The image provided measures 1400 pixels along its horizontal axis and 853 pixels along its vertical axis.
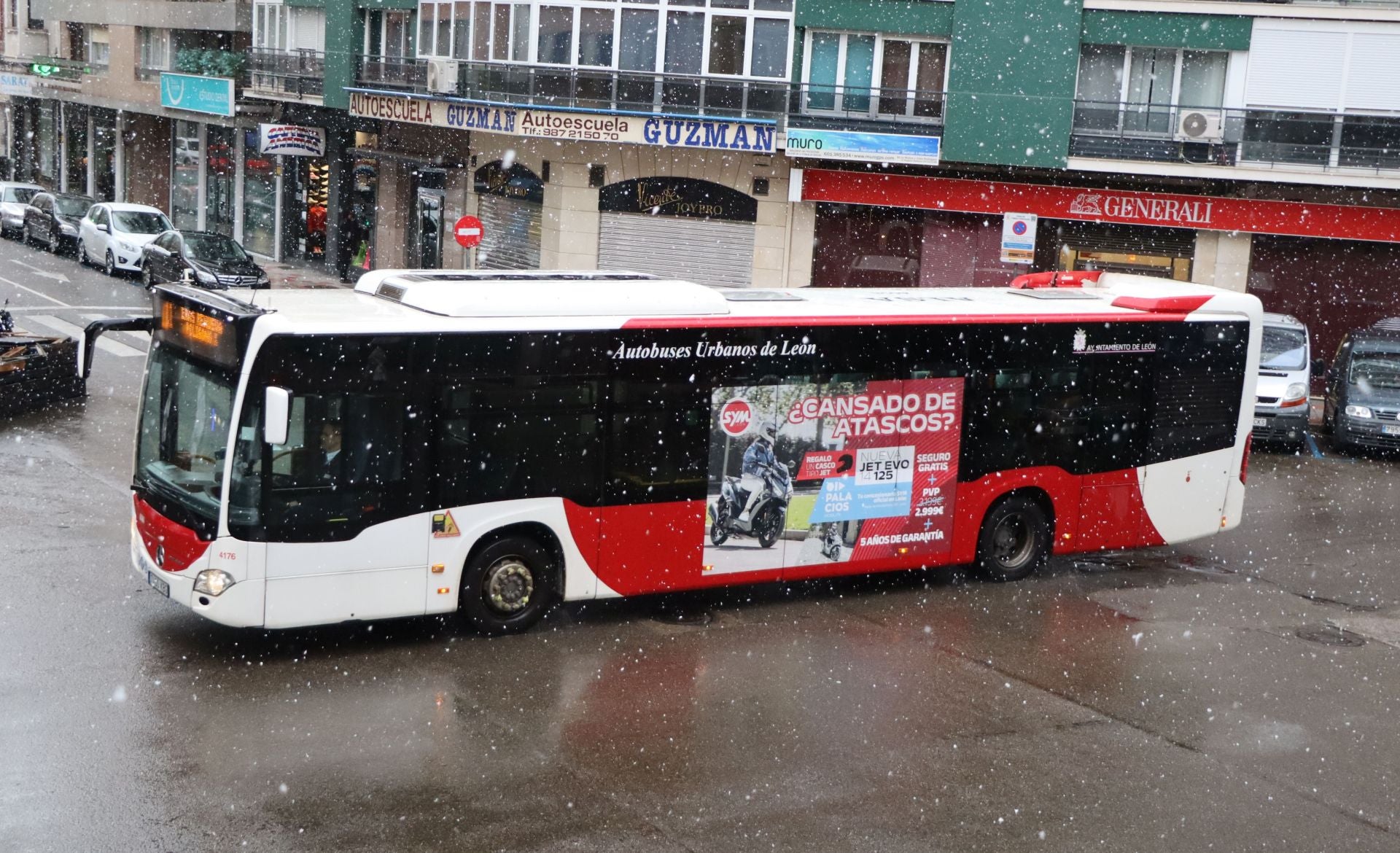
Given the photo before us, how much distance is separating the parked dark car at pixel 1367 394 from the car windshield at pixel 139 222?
25952 mm

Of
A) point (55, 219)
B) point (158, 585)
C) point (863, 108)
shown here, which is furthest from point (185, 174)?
point (158, 585)

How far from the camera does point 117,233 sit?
3528 cm

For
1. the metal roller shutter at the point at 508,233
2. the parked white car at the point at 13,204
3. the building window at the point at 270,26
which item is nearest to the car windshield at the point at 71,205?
the parked white car at the point at 13,204

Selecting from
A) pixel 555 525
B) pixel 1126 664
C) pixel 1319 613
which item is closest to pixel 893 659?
pixel 1126 664

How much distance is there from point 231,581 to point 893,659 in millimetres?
5114

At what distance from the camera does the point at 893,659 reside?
470 inches

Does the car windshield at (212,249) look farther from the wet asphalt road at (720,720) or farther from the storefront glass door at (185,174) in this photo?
the wet asphalt road at (720,720)

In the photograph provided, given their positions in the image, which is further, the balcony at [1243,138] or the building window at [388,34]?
the building window at [388,34]

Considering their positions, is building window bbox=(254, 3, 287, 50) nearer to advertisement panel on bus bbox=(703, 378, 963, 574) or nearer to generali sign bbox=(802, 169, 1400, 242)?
generali sign bbox=(802, 169, 1400, 242)

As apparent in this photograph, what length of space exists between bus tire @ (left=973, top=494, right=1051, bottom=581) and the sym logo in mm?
2961

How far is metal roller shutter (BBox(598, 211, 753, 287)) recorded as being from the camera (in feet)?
104

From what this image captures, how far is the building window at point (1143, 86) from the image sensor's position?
94.3 ft

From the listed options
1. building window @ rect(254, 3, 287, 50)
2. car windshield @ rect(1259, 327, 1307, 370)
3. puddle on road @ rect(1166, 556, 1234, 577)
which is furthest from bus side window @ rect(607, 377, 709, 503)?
building window @ rect(254, 3, 287, 50)

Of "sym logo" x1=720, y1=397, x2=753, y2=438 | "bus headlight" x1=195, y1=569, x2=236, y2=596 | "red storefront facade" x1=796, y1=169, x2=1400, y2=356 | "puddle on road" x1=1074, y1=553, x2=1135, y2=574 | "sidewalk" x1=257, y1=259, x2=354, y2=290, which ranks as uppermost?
"red storefront facade" x1=796, y1=169, x2=1400, y2=356
